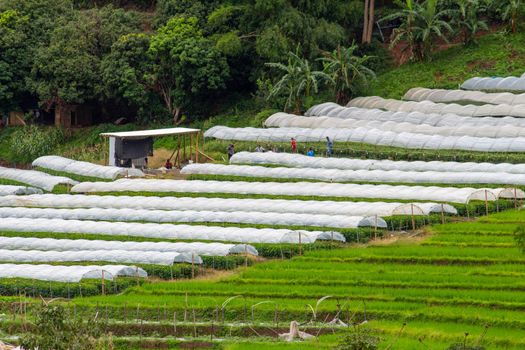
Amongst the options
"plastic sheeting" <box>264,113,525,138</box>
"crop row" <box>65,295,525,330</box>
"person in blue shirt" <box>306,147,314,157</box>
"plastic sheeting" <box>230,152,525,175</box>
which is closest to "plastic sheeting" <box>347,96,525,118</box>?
"plastic sheeting" <box>264,113,525,138</box>

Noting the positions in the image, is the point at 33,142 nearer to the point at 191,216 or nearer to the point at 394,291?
the point at 191,216

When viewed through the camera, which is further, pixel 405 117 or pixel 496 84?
pixel 496 84

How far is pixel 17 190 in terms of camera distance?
7019 centimetres

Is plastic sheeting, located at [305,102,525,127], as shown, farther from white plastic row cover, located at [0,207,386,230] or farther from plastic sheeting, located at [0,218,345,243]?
plastic sheeting, located at [0,218,345,243]

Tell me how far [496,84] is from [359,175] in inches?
461

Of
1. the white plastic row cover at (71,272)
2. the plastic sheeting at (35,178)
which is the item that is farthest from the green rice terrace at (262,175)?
the plastic sheeting at (35,178)

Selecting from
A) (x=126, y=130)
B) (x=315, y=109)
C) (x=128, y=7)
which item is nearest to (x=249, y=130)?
(x=315, y=109)

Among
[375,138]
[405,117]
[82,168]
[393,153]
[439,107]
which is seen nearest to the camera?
[393,153]

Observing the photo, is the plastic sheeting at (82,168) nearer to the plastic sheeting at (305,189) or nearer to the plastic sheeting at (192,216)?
the plastic sheeting at (305,189)

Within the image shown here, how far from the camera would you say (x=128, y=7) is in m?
90.8

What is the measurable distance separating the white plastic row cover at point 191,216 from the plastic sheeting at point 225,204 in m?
0.91

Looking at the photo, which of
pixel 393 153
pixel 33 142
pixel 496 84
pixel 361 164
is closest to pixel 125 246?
pixel 361 164

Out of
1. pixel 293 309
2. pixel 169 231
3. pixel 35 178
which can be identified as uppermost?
pixel 35 178

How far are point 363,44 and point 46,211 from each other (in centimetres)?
2310
